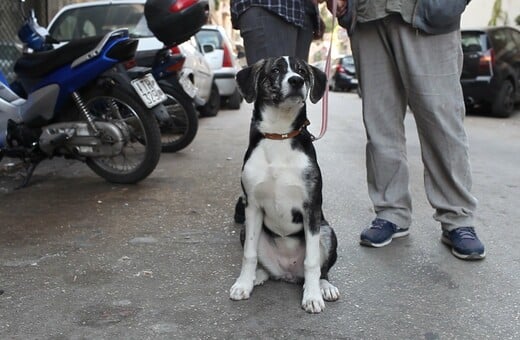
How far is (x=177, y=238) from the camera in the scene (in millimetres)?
3572

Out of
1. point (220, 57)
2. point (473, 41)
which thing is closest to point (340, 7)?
point (220, 57)

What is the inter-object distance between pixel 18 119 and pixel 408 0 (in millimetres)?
3326

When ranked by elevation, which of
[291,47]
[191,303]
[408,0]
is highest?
[408,0]

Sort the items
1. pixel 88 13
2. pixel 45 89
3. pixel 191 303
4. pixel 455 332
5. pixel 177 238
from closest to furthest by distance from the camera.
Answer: pixel 455 332 < pixel 191 303 < pixel 177 238 < pixel 45 89 < pixel 88 13

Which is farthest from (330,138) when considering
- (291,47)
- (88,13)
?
(291,47)

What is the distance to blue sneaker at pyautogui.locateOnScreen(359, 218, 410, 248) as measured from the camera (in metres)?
3.36

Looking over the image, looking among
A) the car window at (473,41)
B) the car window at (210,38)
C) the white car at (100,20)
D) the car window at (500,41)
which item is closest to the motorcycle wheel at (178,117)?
the white car at (100,20)

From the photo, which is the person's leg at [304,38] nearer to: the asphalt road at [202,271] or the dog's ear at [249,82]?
the dog's ear at [249,82]

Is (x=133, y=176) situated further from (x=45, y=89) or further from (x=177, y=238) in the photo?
(x=177, y=238)

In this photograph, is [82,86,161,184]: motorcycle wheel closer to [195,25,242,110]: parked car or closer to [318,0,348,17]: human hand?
[318,0,348,17]: human hand

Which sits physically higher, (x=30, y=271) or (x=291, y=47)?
(x=291, y=47)

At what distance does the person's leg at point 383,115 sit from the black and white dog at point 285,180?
25.5 inches

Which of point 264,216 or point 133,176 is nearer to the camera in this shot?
point 264,216

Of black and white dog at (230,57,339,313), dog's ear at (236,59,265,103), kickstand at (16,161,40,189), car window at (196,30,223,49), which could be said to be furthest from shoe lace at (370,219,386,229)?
car window at (196,30,223,49)
